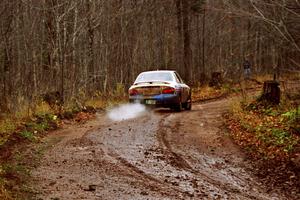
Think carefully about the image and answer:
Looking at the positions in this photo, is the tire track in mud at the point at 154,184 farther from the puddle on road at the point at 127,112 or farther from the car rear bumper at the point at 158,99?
the car rear bumper at the point at 158,99

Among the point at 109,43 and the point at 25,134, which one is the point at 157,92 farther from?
the point at 109,43

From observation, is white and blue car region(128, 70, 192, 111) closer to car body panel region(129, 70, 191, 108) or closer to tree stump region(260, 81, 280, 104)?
car body panel region(129, 70, 191, 108)

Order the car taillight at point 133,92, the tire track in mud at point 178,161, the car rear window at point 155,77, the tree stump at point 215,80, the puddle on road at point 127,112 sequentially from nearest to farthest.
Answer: the tire track in mud at point 178,161 → the puddle on road at point 127,112 → the car taillight at point 133,92 → the car rear window at point 155,77 → the tree stump at point 215,80

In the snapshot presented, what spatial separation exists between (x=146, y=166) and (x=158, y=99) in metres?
8.97

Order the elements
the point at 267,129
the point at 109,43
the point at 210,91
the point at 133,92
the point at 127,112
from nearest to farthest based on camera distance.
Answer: the point at 267,129, the point at 133,92, the point at 127,112, the point at 109,43, the point at 210,91

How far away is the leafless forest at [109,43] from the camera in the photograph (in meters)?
15.4

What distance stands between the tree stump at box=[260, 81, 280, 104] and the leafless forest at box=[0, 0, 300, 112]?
88 centimetres

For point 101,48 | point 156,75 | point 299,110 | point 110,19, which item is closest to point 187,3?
point 110,19

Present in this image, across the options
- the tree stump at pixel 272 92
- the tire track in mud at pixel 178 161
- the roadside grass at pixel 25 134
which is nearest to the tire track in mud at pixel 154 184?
the tire track in mud at pixel 178 161

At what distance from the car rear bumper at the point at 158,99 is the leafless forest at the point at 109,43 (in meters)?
2.67

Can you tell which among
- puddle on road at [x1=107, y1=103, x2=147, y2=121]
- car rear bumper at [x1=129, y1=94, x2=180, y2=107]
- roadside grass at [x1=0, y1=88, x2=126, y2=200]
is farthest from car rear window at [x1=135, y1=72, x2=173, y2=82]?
roadside grass at [x1=0, y1=88, x2=126, y2=200]

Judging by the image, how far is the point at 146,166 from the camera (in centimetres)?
913

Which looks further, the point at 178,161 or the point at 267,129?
the point at 267,129

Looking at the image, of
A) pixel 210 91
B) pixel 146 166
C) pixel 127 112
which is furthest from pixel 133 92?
pixel 210 91
